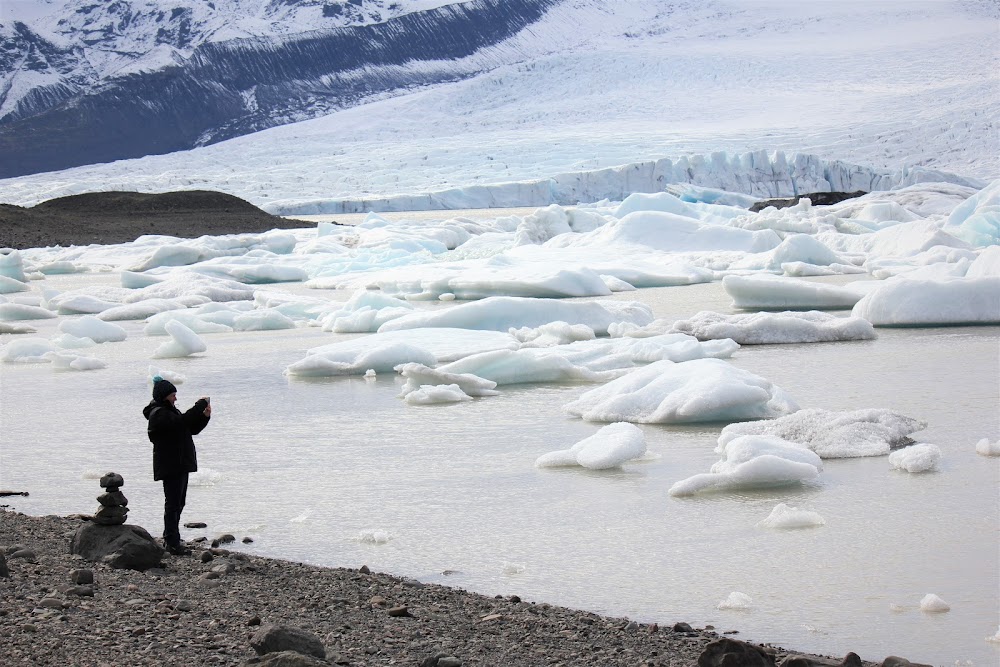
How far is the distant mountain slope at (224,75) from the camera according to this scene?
59781 millimetres

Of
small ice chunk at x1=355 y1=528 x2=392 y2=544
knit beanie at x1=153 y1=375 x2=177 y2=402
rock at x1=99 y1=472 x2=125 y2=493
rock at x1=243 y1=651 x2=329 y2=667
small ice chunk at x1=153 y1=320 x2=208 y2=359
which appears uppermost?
knit beanie at x1=153 y1=375 x2=177 y2=402

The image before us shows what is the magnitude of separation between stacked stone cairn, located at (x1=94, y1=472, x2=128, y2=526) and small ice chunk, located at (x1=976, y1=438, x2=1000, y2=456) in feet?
9.77

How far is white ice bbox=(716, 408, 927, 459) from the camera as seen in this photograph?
4270mm

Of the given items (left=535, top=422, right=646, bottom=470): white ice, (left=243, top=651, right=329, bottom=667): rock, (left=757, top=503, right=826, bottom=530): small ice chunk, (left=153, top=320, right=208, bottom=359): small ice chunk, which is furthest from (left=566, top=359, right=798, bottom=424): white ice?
(left=153, top=320, right=208, bottom=359): small ice chunk

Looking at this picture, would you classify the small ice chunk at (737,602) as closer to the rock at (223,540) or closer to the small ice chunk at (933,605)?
the small ice chunk at (933,605)

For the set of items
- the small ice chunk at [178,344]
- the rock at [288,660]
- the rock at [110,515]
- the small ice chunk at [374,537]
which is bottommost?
the small ice chunk at [178,344]

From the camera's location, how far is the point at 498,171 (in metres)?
34.8

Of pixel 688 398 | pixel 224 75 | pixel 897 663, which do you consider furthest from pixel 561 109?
pixel 897 663

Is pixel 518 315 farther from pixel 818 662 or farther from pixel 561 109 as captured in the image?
pixel 561 109

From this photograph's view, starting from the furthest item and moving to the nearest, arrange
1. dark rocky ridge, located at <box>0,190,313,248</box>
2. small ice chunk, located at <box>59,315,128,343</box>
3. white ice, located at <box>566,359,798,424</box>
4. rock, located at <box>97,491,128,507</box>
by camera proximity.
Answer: dark rocky ridge, located at <box>0,190,313,248</box>
small ice chunk, located at <box>59,315,128,343</box>
white ice, located at <box>566,359,798,424</box>
rock, located at <box>97,491,128,507</box>

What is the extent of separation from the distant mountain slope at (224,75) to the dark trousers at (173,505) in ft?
183

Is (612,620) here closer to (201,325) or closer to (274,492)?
(274,492)

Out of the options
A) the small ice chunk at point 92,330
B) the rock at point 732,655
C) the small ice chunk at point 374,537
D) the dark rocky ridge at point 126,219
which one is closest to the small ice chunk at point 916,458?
the small ice chunk at point 374,537

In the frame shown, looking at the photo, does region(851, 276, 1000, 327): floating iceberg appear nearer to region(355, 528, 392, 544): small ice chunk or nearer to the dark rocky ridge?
region(355, 528, 392, 544): small ice chunk
